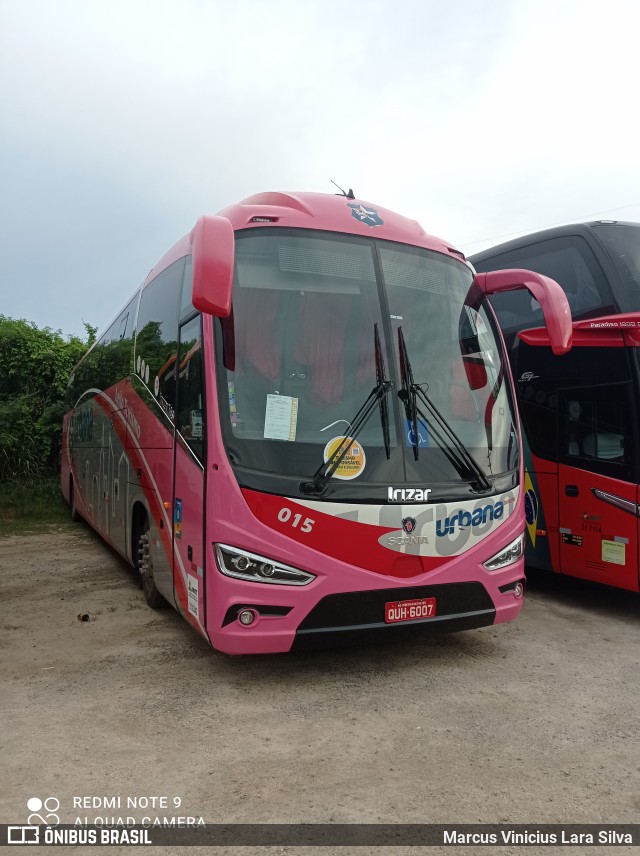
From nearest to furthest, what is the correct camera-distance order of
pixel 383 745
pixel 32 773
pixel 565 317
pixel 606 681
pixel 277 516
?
pixel 32 773 → pixel 383 745 → pixel 277 516 → pixel 606 681 → pixel 565 317

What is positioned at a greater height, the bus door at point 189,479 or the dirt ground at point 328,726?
the bus door at point 189,479

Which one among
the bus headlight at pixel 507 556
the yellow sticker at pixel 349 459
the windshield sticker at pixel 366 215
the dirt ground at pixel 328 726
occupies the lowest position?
the dirt ground at pixel 328 726

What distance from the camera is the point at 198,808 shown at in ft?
10.8

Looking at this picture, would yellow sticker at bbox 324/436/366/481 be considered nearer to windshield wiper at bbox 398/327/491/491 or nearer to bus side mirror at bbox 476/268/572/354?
windshield wiper at bbox 398/327/491/491

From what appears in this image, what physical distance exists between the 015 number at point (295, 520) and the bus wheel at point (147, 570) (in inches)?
95.2

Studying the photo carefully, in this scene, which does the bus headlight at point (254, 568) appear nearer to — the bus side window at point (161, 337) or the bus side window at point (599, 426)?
the bus side window at point (161, 337)

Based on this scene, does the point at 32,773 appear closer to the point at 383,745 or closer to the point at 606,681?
the point at 383,745

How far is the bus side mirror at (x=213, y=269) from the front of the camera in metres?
4.32

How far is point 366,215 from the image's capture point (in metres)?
5.61

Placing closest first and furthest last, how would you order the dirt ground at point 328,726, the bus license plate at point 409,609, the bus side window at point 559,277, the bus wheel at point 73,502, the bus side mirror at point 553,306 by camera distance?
the dirt ground at point 328,726 < the bus license plate at point 409,609 < the bus side mirror at point 553,306 < the bus side window at point 559,277 < the bus wheel at point 73,502

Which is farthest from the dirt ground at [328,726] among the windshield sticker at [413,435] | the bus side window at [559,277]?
the bus side window at [559,277]

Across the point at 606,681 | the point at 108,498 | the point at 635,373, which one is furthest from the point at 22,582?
the point at 635,373

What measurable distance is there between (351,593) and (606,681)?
1.95 m

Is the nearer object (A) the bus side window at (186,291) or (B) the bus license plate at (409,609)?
(B) the bus license plate at (409,609)
